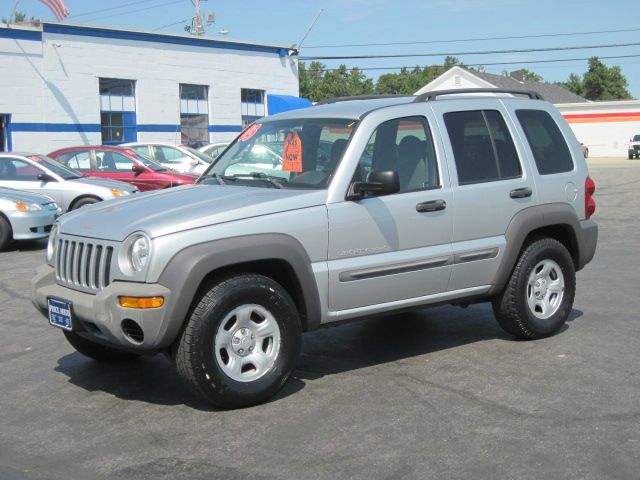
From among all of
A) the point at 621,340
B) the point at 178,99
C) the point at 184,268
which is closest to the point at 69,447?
the point at 184,268

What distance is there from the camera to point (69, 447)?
4.83 meters

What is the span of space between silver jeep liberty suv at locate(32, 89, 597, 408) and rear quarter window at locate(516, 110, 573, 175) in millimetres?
13

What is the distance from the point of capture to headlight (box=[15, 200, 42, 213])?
13617mm

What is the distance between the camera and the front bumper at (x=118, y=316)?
16.4ft

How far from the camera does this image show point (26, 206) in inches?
538

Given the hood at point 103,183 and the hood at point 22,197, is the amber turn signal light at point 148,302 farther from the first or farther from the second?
the hood at point 103,183

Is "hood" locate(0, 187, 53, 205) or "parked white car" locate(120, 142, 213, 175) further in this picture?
"parked white car" locate(120, 142, 213, 175)

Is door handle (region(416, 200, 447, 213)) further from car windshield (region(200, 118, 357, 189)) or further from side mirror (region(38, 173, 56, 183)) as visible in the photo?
side mirror (region(38, 173, 56, 183))

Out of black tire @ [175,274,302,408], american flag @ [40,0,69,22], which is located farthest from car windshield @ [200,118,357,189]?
american flag @ [40,0,69,22]

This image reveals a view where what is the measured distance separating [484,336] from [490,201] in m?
1.33

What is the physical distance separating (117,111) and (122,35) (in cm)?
276

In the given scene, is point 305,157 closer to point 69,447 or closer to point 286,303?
point 286,303

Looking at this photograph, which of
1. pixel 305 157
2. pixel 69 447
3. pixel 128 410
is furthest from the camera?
pixel 305 157

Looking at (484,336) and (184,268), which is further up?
(184,268)
